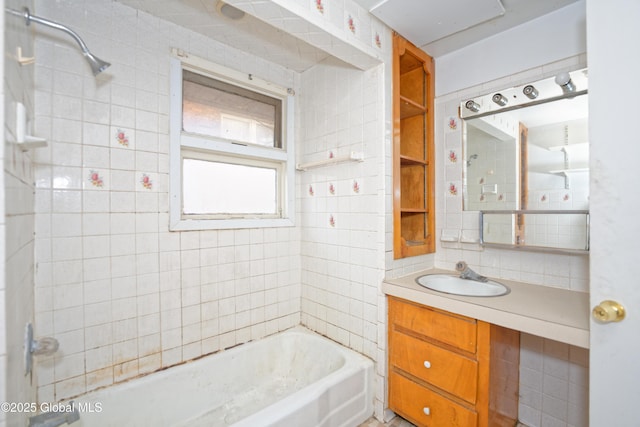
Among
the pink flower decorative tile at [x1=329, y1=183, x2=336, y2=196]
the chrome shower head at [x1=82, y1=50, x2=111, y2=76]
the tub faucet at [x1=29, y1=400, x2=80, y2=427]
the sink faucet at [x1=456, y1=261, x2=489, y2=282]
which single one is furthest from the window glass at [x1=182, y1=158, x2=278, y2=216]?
the sink faucet at [x1=456, y1=261, x2=489, y2=282]

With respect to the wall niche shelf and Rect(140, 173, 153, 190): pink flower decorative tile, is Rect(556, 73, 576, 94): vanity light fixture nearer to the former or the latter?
the wall niche shelf

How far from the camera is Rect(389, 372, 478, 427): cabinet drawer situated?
1354 millimetres

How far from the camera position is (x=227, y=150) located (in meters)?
1.83

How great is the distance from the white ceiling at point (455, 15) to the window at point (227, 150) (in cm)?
89

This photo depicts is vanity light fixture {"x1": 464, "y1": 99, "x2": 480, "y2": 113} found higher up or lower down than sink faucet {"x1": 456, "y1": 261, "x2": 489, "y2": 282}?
higher up

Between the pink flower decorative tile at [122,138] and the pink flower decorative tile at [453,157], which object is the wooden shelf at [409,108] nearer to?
the pink flower decorative tile at [453,157]

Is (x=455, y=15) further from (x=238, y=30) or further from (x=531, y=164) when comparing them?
(x=238, y=30)

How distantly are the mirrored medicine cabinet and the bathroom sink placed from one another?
0.25 m

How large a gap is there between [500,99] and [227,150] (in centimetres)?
167

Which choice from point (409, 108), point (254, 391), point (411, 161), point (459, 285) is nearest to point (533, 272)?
point (459, 285)

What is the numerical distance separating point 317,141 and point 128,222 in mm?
1268

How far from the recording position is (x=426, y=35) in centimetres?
170

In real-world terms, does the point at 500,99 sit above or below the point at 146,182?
above

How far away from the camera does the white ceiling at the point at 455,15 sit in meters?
1.44
